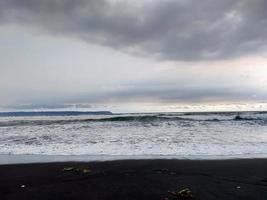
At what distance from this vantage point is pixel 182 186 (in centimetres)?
704

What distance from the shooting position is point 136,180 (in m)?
7.64

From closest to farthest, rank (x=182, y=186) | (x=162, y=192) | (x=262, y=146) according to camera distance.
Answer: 1. (x=162, y=192)
2. (x=182, y=186)
3. (x=262, y=146)

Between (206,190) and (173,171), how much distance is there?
2207 millimetres

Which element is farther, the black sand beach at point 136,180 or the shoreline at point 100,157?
the shoreline at point 100,157

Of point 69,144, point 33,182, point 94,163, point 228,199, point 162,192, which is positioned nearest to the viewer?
point 228,199

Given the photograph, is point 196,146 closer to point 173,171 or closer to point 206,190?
point 173,171

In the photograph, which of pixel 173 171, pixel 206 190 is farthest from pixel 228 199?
pixel 173 171

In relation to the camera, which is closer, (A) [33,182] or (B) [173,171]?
(A) [33,182]

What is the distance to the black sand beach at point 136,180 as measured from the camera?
6.45 meters

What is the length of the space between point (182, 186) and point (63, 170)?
3.45 meters

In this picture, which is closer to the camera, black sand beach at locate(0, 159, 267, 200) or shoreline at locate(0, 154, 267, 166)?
black sand beach at locate(0, 159, 267, 200)

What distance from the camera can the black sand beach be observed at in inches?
254

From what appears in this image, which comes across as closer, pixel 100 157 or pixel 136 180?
pixel 136 180

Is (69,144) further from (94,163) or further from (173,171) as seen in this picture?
(173,171)
